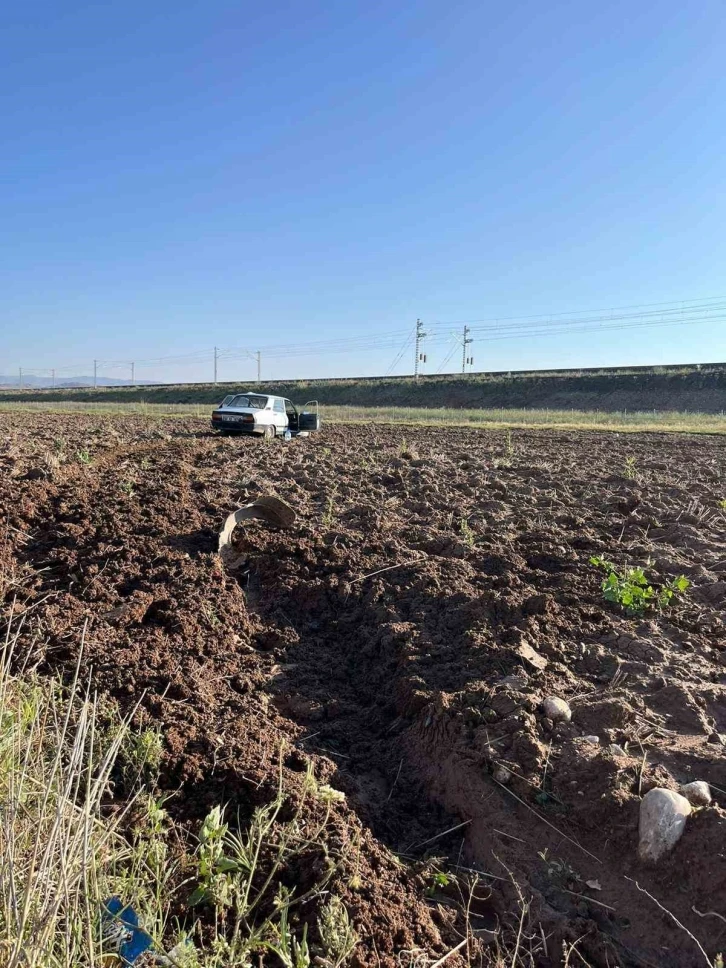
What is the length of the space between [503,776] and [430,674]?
0.93m

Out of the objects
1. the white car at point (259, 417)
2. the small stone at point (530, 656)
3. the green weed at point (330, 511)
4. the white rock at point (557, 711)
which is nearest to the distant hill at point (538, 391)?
the white car at point (259, 417)

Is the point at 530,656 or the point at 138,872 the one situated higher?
the point at 530,656

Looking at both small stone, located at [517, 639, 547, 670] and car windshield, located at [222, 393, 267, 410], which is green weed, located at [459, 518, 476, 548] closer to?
small stone, located at [517, 639, 547, 670]

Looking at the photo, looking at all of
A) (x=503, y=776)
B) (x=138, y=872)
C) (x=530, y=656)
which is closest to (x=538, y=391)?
(x=530, y=656)

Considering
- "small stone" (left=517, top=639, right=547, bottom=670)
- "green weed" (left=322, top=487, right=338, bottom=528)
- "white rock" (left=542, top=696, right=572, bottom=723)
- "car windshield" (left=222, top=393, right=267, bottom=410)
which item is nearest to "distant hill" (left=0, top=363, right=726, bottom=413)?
"car windshield" (left=222, top=393, right=267, bottom=410)

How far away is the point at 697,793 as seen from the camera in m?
3.24

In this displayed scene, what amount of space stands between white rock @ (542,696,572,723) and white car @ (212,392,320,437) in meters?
13.7

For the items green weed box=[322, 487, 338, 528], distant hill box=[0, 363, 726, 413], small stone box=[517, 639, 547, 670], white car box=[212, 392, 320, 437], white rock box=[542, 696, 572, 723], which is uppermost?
distant hill box=[0, 363, 726, 413]

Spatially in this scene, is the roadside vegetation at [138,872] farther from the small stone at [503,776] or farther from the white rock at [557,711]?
the white rock at [557,711]

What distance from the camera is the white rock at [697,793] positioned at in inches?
127

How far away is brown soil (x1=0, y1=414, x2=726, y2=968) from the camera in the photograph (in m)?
2.97

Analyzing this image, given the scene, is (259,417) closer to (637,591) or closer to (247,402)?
(247,402)

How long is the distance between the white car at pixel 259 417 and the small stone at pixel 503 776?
14004mm

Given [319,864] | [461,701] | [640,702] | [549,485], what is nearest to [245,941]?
[319,864]
